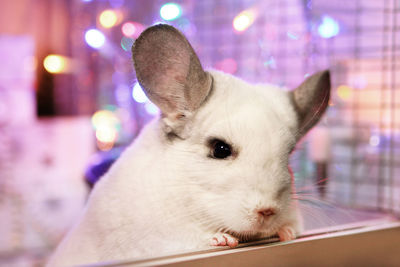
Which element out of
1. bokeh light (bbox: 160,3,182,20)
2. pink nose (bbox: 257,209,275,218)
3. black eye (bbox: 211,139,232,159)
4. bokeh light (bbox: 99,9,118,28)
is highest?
bokeh light (bbox: 99,9,118,28)

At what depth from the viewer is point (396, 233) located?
1.00 m

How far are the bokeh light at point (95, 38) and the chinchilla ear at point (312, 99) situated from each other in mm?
1334

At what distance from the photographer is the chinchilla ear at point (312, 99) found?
1.09 m

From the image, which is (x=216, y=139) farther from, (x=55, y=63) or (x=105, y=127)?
(x=55, y=63)

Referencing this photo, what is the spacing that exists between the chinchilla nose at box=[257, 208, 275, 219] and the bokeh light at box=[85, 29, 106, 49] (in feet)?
5.22

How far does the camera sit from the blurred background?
1.71 meters

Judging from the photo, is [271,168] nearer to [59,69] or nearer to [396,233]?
[396,233]

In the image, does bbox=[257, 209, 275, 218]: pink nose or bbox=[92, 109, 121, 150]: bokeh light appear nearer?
bbox=[257, 209, 275, 218]: pink nose

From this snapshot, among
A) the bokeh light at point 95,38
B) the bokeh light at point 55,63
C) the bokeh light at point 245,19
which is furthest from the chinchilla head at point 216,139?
the bokeh light at point 55,63

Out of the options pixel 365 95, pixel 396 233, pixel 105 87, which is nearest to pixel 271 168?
pixel 396 233

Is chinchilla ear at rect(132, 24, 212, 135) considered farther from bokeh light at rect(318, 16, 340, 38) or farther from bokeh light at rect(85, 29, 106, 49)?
bokeh light at rect(85, 29, 106, 49)

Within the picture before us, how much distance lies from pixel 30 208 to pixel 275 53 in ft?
5.69

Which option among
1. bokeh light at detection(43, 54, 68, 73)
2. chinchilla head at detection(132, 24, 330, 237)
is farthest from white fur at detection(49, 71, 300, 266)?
bokeh light at detection(43, 54, 68, 73)

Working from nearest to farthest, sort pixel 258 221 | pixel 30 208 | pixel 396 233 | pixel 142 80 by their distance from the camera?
pixel 258 221 → pixel 142 80 → pixel 396 233 → pixel 30 208
